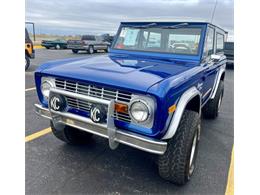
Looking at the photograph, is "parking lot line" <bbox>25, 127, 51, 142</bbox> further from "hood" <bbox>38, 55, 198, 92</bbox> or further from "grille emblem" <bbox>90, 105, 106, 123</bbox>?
"grille emblem" <bbox>90, 105, 106, 123</bbox>

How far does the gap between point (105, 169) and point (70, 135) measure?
80 cm

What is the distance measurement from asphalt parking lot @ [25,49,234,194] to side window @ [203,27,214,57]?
147cm

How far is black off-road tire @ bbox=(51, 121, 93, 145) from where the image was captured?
3.41m

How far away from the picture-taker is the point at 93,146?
360cm

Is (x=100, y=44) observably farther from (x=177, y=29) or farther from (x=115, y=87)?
(x=115, y=87)

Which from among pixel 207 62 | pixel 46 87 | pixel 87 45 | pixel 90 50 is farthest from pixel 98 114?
pixel 90 50

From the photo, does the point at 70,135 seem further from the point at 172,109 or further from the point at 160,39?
the point at 160,39

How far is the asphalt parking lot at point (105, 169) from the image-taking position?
2672 mm

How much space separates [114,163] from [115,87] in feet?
4.22

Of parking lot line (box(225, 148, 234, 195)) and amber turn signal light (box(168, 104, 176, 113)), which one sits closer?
amber turn signal light (box(168, 104, 176, 113))

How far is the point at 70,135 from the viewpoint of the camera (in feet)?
11.4

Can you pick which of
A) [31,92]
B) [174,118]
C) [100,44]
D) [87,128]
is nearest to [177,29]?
[174,118]

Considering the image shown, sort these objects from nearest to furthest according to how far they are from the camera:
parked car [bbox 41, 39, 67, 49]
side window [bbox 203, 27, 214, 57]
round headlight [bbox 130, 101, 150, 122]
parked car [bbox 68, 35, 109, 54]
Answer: round headlight [bbox 130, 101, 150, 122] → side window [bbox 203, 27, 214, 57] → parked car [bbox 68, 35, 109, 54] → parked car [bbox 41, 39, 67, 49]

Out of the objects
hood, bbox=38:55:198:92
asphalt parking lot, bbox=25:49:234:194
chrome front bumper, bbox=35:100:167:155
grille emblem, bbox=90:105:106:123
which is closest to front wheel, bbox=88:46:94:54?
asphalt parking lot, bbox=25:49:234:194
